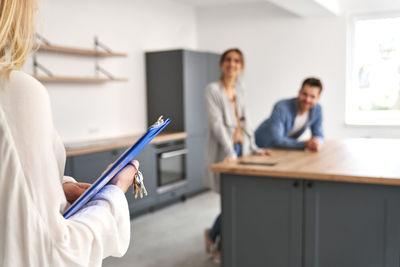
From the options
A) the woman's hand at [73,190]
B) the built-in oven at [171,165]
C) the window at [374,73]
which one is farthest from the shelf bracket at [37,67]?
the window at [374,73]

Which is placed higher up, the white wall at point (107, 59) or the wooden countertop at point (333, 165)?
the white wall at point (107, 59)

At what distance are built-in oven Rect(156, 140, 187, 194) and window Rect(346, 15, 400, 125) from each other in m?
2.27

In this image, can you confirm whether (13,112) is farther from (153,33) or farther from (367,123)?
(367,123)

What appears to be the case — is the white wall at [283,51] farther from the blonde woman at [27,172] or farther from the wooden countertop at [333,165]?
the blonde woman at [27,172]

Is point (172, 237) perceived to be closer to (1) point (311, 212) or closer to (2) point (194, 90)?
(1) point (311, 212)

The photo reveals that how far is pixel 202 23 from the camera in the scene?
6.60 meters

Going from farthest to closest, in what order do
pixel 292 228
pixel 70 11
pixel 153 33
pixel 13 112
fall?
pixel 153 33 → pixel 70 11 → pixel 292 228 → pixel 13 112

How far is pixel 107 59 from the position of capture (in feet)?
16.4

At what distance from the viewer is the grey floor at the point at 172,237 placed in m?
3.38

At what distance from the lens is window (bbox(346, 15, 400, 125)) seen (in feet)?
18.2

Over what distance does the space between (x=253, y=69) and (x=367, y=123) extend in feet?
5.65

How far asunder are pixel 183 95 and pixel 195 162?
0.88 metres

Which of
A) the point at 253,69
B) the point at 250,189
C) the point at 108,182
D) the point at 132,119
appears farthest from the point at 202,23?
the point at 108,182

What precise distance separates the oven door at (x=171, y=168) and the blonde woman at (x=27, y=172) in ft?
13.5
